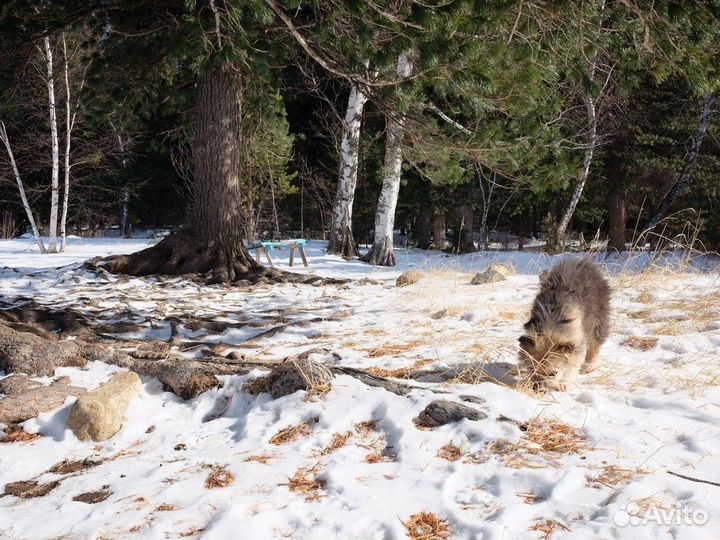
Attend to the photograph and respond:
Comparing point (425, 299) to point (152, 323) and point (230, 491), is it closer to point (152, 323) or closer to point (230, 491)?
point (152, 323)

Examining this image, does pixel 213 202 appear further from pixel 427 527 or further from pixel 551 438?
pixel 427 527

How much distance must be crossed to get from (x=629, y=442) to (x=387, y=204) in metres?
11.0

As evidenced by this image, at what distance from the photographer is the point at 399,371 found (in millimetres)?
4184

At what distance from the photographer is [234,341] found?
551 centimetres

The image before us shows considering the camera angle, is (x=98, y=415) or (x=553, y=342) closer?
(x=98, y=415)

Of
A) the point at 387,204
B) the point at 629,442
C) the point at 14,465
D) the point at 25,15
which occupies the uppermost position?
the point at 25,15

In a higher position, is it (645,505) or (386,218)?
(386,218)

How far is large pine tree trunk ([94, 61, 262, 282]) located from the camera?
353 inches

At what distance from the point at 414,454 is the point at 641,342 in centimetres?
284

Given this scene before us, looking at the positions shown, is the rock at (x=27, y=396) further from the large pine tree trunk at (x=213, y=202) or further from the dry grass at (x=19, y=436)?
the large pine tree trunk at (x=213, y=202)

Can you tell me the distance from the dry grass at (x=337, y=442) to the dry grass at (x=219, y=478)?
48 centimetres

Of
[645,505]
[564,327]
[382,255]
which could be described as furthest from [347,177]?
[645,505]

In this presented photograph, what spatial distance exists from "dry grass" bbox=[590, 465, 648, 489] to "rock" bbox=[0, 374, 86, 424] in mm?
3128

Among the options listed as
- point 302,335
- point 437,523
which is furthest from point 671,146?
point 437,523
